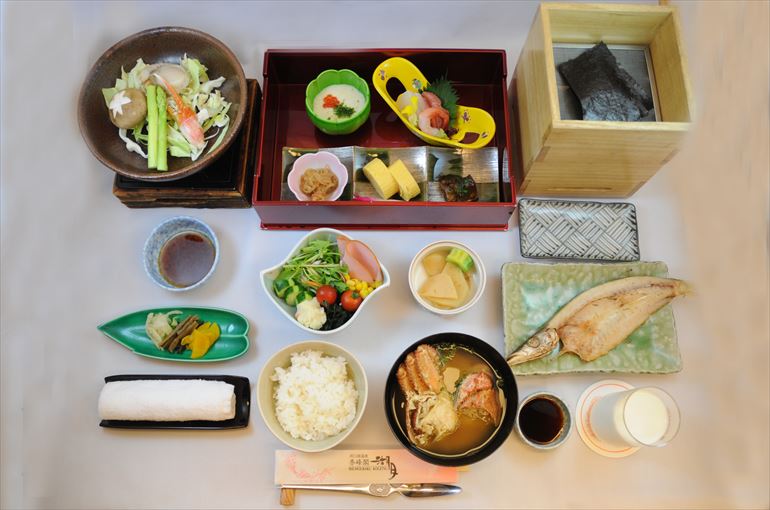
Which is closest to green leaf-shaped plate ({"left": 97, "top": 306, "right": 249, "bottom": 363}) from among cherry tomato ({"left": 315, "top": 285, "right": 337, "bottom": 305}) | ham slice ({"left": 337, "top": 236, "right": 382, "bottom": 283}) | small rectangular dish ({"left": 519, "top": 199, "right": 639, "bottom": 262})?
cherry tomato ({"left": 315, "top": 285, "right": 337, "bottom": 305})

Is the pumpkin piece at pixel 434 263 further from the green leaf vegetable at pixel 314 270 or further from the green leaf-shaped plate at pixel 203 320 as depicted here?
the green leaf-shaped plate at pixel 203 320

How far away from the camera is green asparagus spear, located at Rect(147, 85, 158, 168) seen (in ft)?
5.69

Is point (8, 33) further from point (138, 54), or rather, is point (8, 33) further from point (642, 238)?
point (642, 238)

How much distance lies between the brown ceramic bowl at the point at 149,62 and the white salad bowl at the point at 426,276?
73 centimetres

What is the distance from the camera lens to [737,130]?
123 centimetres

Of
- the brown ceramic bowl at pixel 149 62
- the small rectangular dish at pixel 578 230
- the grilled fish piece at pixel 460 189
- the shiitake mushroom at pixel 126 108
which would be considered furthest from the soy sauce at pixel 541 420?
the shiitake mushroom at pixel 126 108

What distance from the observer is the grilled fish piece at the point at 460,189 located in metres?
1.84

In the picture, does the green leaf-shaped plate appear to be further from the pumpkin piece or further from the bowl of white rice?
the pumpkin piece

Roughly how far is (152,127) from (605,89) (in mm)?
1498

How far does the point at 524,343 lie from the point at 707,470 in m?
0.70

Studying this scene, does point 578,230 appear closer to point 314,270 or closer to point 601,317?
point 601,317

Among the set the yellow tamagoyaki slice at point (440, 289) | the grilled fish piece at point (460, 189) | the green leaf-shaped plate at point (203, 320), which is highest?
the grilled fish piece at point (460, 189)

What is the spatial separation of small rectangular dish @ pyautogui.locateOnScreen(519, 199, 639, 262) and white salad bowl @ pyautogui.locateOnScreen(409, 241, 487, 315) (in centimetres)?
22

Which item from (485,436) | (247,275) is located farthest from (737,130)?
(247,275)
